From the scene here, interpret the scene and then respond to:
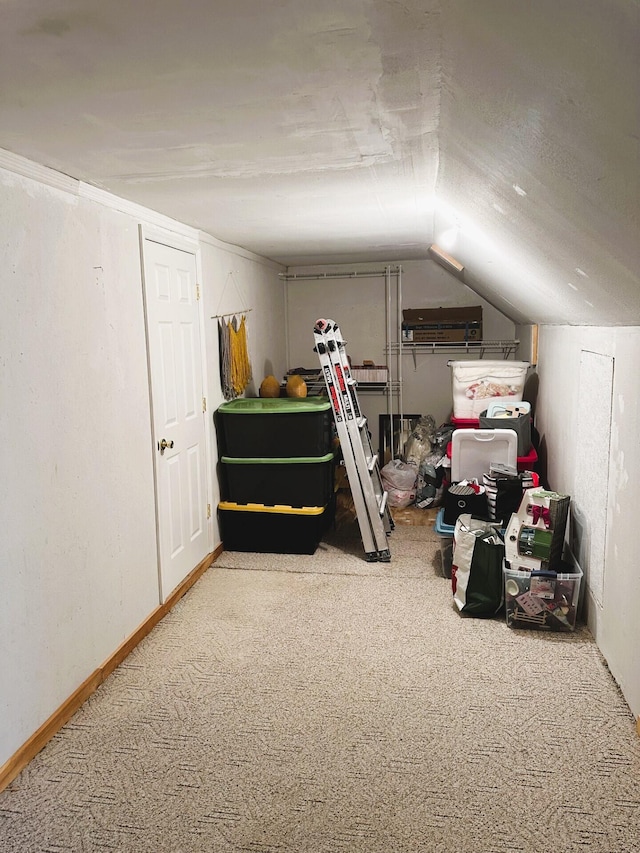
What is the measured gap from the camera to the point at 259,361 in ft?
17.5

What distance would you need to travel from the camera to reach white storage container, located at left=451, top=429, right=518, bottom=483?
3.96m

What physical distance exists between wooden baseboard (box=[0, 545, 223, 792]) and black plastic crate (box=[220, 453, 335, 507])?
2.54ft

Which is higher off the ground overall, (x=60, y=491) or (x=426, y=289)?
(x=426, y=289)

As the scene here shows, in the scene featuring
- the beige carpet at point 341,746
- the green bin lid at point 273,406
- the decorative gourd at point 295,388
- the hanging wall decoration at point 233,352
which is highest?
the hanging wall decoration at point 233,352

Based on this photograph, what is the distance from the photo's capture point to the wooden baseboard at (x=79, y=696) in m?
2.20

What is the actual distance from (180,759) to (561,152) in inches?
88.9

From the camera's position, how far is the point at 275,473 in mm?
4254

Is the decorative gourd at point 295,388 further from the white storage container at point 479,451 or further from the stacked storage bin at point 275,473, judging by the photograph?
the white storage container at point 479,451

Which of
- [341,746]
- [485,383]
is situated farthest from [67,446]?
[485,383]

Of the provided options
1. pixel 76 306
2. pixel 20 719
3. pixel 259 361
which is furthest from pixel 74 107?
pixel 259 361

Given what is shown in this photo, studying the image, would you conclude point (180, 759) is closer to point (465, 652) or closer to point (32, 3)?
point (465, 652)

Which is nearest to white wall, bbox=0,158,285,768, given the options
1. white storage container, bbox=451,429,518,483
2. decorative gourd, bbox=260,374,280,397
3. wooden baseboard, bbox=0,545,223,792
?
wooden baseboard, bbox=0,545,223,792

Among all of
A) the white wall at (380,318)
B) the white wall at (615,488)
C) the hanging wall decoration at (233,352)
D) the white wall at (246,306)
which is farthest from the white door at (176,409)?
the white wall at (380,318)

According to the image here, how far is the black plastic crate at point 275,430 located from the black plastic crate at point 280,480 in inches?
2.0
